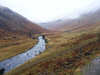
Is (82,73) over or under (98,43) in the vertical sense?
under

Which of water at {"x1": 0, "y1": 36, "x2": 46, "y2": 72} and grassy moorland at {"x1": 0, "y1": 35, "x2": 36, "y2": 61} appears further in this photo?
grassy moorland at {"x1": 0, "y1": 35, "x2": 36, "y2": 61}

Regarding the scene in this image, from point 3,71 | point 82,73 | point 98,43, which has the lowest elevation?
point 3,71

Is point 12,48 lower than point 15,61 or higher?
higher

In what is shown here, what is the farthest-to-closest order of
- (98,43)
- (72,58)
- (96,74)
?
(98,43)
(72,58)
(96,74)

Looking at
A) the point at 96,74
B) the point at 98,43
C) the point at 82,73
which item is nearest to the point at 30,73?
the point at 82,73

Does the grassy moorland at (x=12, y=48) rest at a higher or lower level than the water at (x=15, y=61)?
higher

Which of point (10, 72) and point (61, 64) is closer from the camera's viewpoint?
point (10, 72)

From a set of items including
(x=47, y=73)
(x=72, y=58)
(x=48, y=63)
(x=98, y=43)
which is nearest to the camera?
(x=47, y=73)

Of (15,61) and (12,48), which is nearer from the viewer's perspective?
(15,61)

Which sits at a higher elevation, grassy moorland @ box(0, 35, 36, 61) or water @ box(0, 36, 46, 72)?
grassy moorland @ box(0, 35, 36, 61)

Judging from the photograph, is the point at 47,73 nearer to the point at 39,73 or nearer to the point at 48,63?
the point at 39,73

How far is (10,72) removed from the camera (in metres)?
53.9

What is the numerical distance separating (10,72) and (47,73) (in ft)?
67.2

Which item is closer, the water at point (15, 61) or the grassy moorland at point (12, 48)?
the water at point (15, 61)
